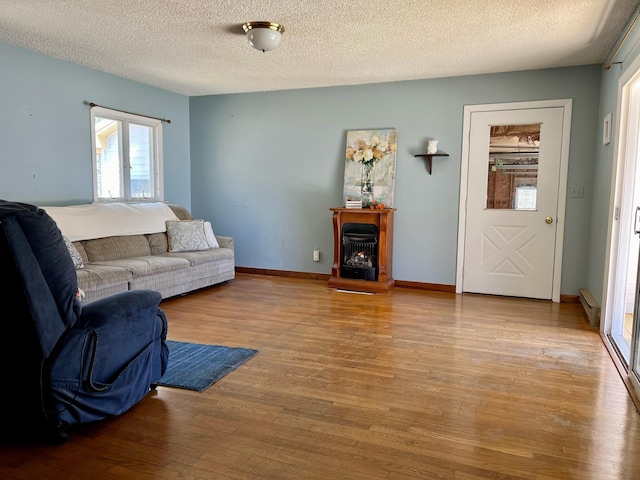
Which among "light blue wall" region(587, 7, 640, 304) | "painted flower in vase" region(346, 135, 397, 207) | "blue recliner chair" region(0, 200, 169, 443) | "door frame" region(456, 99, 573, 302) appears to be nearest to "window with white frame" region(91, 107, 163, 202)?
"painted flower in vase" region(346, 135, 397, 207)

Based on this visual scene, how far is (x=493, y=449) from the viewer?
200 centimetres

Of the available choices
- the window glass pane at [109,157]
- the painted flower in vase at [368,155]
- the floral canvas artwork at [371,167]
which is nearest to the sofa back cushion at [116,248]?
the window glass pane at [109,157]

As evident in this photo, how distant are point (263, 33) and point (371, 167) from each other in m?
2.28

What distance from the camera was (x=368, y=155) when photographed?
17.8 ft

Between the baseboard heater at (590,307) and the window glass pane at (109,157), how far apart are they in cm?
500

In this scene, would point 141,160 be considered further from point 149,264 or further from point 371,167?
point 371,167

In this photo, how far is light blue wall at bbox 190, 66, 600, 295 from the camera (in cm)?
473

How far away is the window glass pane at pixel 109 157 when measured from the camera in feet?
16.9

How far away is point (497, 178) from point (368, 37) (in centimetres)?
216

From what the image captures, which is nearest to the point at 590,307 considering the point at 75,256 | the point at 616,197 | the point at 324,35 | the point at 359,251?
the point at 616,197

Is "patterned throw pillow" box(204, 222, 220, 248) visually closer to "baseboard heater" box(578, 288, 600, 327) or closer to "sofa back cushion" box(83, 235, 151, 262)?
"sofa back cushion" box(83, 235, 151, 262)

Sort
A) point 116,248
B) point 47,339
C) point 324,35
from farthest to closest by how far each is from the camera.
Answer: point 116,248
point 324,35
point 47,339

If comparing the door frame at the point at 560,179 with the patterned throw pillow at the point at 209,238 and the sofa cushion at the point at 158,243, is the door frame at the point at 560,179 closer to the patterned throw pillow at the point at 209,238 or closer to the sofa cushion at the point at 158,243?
the patterned throw pillow at the point at 209,238

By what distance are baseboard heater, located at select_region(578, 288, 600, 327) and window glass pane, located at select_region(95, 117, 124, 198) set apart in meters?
5.00
